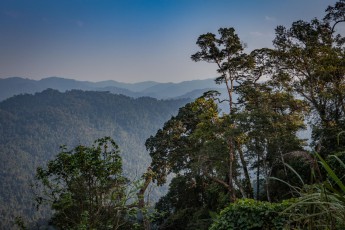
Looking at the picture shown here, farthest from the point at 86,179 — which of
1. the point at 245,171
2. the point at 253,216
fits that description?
the point at 245,171

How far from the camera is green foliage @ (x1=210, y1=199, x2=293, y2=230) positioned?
4.85 metres

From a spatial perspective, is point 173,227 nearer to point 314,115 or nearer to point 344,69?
point 314,115

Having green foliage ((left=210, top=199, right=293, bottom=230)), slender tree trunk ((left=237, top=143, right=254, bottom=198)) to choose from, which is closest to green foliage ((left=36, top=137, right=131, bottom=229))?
green foliage ((left=210, top=199, right=293, bottom=230))

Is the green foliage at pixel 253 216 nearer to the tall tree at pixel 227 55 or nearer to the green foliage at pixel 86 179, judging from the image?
the green foliage at pixel 86 179

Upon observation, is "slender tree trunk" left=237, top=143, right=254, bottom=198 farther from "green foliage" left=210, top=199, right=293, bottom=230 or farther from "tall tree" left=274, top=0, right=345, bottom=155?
"green foliage" left=210, top=199, right=293, bottom=230

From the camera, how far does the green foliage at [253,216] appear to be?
15.9 ft

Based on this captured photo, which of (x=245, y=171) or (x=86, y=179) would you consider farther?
(x=245, y=171)

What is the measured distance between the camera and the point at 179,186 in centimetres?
2128

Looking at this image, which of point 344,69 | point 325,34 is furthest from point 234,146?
point 325,34

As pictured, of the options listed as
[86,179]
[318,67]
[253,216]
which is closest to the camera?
[253,216]

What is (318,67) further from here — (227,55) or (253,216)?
(253,216)

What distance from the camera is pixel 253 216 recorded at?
5.09 meters

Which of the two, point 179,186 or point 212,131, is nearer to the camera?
point 212,131

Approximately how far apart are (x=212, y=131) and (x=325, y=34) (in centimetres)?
879
